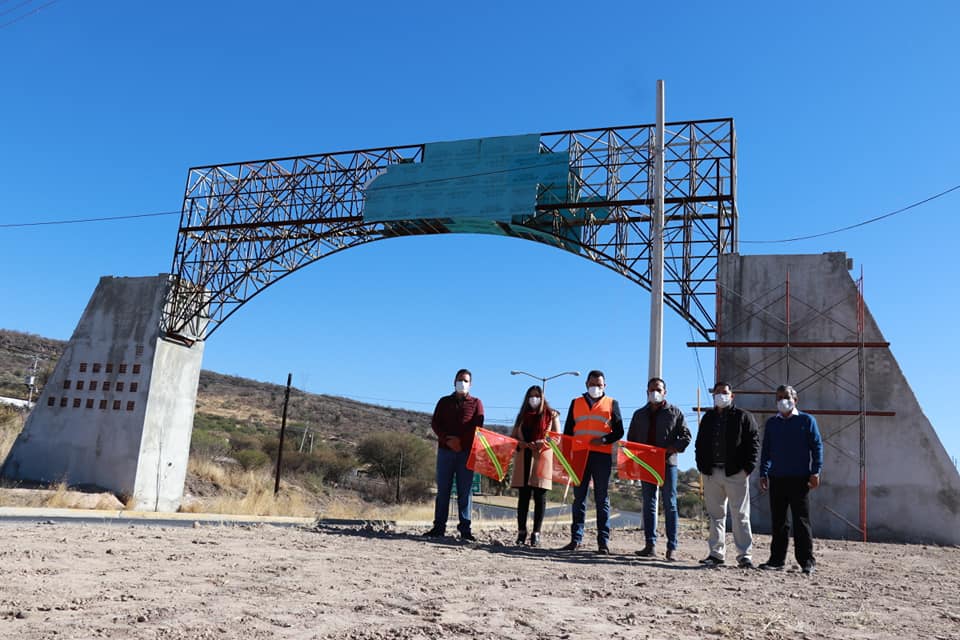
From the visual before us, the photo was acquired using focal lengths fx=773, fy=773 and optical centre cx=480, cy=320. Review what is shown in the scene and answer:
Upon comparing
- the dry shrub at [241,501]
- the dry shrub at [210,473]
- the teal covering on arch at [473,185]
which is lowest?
the dry shrub at [241,501]

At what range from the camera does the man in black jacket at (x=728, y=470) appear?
8055 mm

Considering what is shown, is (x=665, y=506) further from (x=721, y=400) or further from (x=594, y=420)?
(x=721, y=400)

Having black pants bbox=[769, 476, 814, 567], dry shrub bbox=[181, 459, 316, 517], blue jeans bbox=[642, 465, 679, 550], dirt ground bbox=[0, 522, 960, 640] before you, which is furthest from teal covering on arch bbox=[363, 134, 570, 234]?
dirt ground bbox=[0, 522, 960, 640]

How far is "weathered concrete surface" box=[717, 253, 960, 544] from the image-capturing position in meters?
14.8

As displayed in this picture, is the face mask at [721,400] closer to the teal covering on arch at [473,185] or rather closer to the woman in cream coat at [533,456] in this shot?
the woman in cream coat at [533,456]

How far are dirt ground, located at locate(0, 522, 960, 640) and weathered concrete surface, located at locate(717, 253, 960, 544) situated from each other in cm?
737

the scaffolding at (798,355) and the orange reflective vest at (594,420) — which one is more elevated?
the scaffolding at (798,355)

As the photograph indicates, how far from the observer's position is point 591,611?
16.0ft

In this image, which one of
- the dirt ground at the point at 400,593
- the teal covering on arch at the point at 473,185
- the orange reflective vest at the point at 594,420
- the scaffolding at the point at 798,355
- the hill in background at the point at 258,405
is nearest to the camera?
the dirt ground at the point at 400,593

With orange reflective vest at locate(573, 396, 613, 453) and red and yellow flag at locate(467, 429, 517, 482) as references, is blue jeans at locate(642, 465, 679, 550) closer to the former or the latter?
orange reflective vest at locate(573, 396, 613, 453)

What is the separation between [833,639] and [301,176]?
795 inches

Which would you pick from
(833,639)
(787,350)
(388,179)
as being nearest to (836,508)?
(787,350)

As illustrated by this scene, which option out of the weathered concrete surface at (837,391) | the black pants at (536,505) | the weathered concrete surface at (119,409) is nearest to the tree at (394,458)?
the weathered concrete surface at (119,409)

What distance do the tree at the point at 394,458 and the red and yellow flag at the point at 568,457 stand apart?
36.7 m
